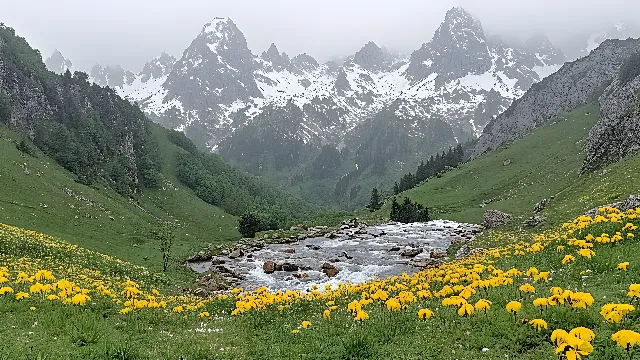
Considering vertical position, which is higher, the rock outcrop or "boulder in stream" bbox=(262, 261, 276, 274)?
the rock outcrop

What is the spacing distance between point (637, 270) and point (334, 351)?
35.1 feet

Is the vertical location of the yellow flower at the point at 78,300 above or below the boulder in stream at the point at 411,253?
above

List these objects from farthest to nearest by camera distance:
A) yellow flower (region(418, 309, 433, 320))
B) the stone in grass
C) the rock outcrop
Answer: the rock outcrop → the stone in grass → yellow flower (region(418, 309, 433, 320))

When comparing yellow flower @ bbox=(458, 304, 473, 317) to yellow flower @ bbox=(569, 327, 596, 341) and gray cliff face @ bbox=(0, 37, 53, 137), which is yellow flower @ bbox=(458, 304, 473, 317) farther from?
gray cliff face @ bbox=(0, 37, 53, 137)

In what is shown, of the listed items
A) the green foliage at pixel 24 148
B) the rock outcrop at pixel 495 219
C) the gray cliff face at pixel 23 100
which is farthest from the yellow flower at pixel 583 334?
the gray cliff face at pixel 23 100

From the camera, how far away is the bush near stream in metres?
10.2

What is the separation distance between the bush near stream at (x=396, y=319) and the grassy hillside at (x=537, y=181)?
90.0ft

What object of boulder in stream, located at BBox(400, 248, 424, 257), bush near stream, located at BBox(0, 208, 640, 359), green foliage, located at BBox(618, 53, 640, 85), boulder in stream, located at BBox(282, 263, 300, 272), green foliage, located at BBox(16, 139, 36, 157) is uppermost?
green foliage, located at BBox(618, 53, 640, 85)

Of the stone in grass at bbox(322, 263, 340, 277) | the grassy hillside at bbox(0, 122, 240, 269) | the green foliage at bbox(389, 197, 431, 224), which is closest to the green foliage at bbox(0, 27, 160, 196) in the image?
the grassy hillside at bbox(0, 122, 240, 269)

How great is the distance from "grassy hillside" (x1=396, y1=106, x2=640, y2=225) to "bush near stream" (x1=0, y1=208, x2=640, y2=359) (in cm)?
2742

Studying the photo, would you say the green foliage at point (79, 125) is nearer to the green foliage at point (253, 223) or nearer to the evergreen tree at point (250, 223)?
the evergreen tree at point (250, 223)

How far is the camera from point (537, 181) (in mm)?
107375

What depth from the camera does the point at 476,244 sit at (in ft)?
148

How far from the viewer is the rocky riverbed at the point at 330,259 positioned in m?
44.7
